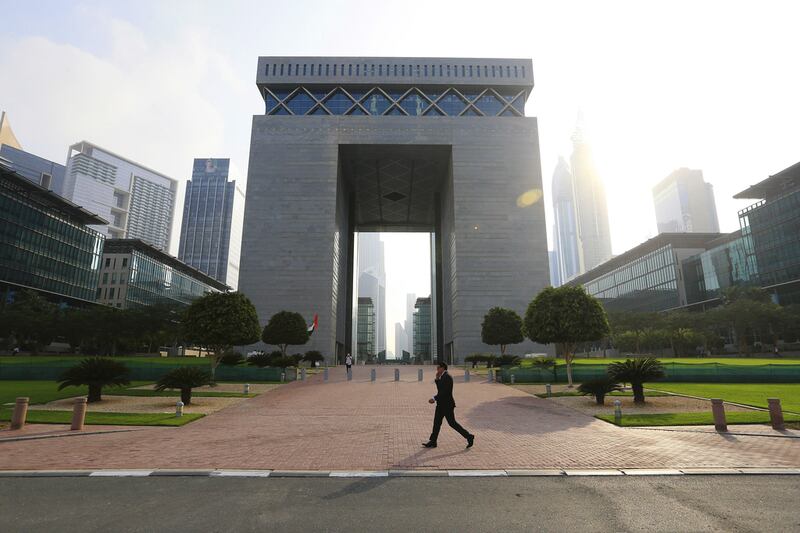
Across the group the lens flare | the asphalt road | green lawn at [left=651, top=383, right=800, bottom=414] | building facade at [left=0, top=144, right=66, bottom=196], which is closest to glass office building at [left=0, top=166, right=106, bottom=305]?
the lens flare

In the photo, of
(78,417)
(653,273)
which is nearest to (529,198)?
(78,417)


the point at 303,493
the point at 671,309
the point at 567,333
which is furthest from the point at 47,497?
the point at 671,309

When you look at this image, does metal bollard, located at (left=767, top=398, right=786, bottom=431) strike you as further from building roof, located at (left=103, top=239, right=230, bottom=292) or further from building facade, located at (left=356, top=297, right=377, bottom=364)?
building facade, located at (left=356, top=297, right=377, bottom=364)

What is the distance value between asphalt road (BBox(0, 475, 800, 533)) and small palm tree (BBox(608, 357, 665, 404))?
11730 millimetres

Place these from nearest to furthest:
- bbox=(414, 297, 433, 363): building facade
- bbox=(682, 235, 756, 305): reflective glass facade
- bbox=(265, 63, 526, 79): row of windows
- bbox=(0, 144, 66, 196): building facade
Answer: bbox=(265, 63, 526, 79): row of windows < bbox=(682, 235, 756, 305): reflective glass facade < bbox=(414, 297, 433, 363): building facade < bbox=(0, 144, 66, 196): building facade

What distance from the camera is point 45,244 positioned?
81375mm

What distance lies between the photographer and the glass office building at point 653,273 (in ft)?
339

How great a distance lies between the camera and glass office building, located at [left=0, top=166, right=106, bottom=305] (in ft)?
241

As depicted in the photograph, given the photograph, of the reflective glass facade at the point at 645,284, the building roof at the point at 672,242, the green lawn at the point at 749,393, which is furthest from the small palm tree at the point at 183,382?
the building roof at the point at 672,242

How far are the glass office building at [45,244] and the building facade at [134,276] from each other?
832cm

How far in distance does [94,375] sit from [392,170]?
60.0 meters

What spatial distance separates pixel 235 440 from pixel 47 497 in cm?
500

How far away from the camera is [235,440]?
1140 centimetres

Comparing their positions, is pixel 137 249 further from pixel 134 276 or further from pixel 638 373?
pixel 638 373
